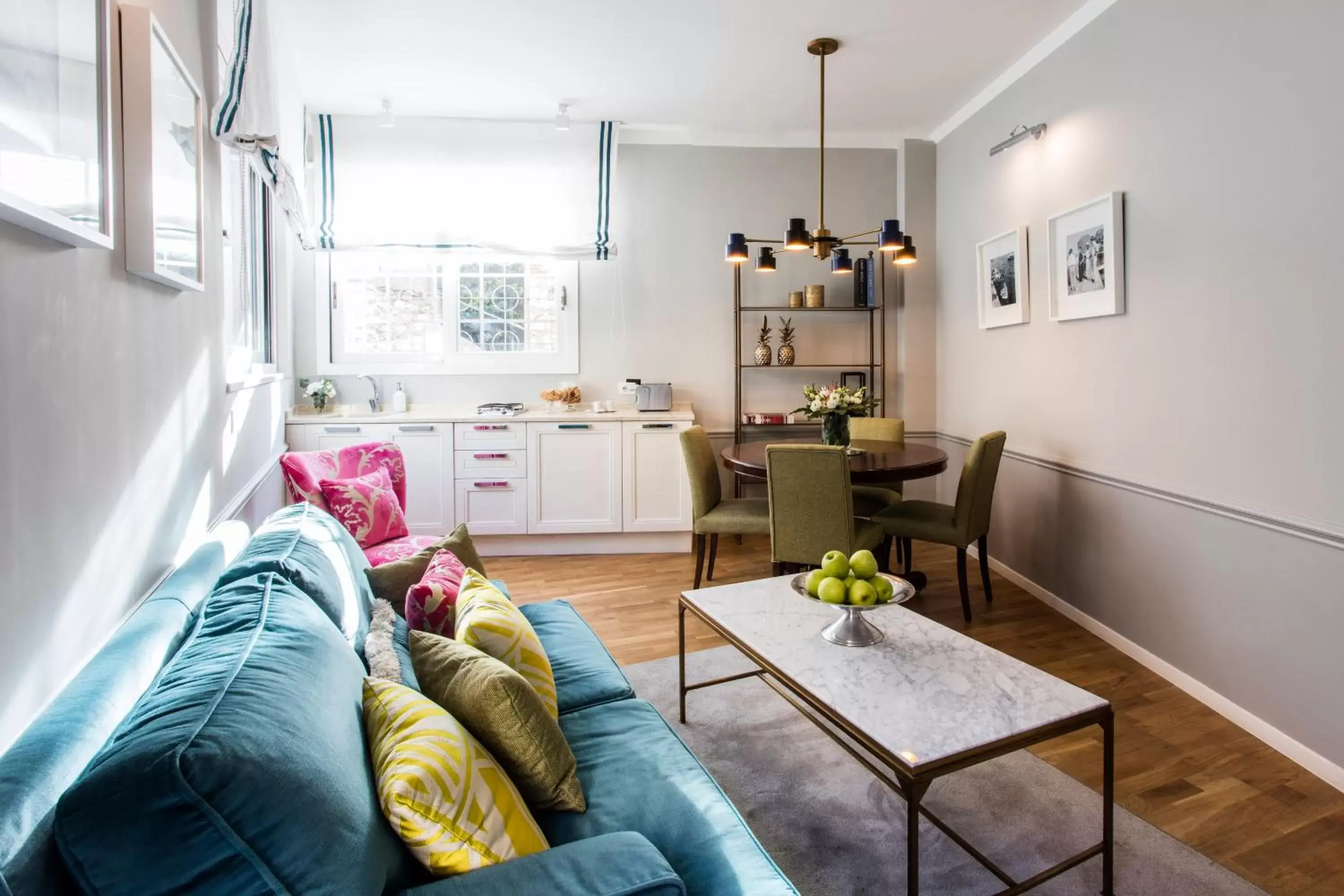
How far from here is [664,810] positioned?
1344 millimetres

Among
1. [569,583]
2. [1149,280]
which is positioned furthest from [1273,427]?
[569,583]

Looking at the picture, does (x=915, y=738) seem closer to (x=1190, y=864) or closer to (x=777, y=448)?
(x=1190, y=864)

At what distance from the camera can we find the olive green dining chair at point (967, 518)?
11.5 ft

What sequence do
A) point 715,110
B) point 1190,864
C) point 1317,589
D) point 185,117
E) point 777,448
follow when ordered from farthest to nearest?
point 715,110, point 777,448, point 1317,589, point 185,117, point 1190,864

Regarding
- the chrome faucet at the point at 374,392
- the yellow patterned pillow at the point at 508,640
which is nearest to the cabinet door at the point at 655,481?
the chrome faucet at the point at 374,392

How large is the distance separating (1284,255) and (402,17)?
11.7 feet

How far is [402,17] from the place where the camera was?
11.3 feet

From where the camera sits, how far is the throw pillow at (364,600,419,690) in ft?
4.99

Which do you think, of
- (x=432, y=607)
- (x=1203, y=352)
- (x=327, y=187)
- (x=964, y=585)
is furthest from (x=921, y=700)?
(x=327, y=187)

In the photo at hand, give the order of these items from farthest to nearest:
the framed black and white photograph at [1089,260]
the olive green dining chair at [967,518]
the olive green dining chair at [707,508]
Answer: the olive green dining chair at [707,508], the olive green dining chair at [967,518], the framed black and white photograph at [1089,260]

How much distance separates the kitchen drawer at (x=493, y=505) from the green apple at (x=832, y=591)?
3.06 meters

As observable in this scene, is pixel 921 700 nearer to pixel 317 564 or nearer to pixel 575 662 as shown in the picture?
pixel 575 662

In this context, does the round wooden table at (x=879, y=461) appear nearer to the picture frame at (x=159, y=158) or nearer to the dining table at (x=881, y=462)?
the dining table at (x=881, y=462)

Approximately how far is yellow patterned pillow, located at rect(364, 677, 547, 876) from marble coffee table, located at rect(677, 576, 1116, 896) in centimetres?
72
